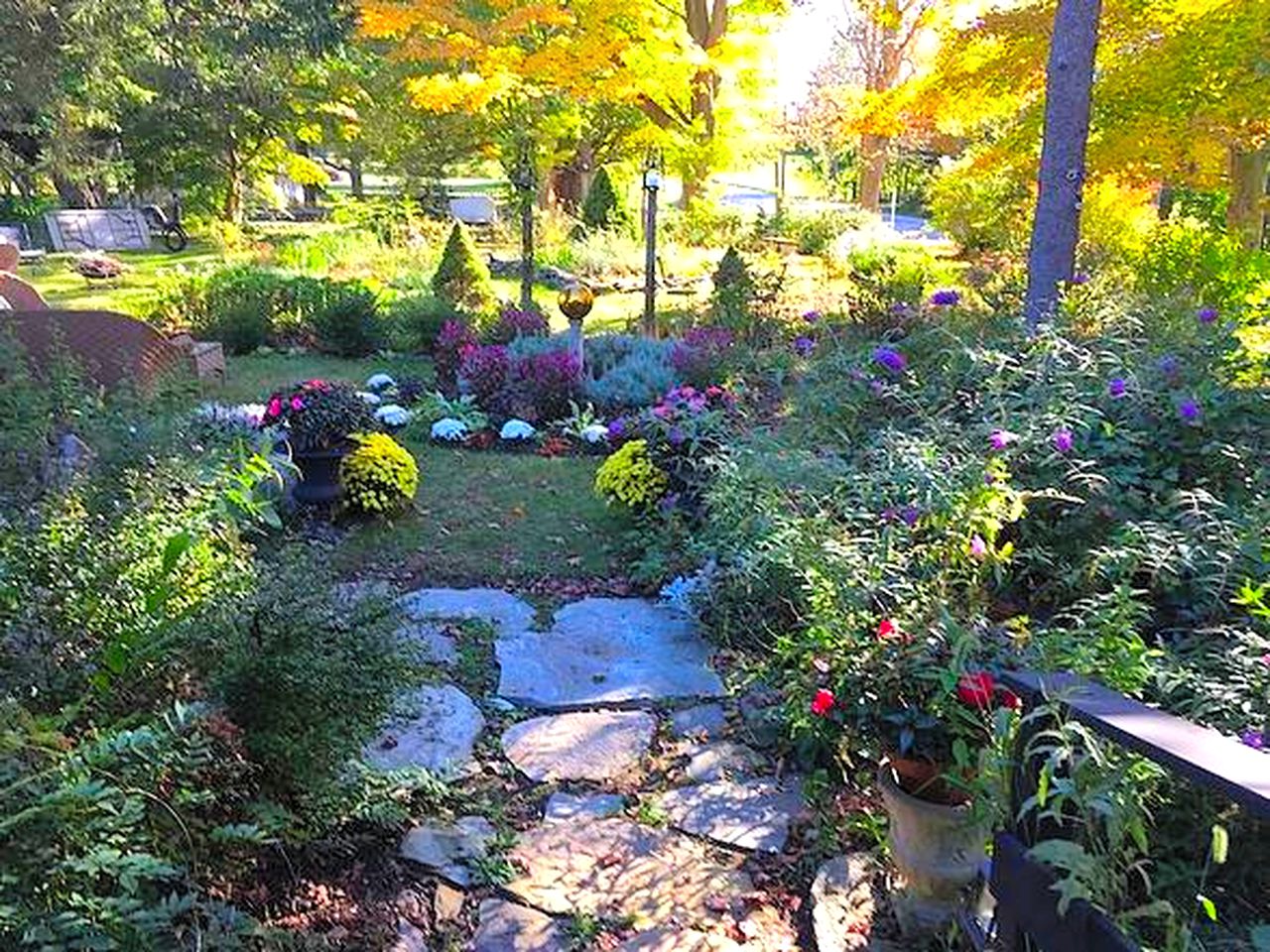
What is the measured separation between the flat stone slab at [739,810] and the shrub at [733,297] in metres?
5.54

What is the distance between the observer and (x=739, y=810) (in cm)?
254

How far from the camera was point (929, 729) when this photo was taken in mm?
1955

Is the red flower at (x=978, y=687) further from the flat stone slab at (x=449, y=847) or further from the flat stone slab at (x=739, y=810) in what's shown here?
the flat stone slab at (x=449, y=847)

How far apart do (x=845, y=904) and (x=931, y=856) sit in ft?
0.91

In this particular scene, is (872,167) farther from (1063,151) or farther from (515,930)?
(515,930)

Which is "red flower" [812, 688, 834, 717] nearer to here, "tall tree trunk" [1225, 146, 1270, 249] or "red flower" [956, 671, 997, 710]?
"red flower" [956, 671, 997, 710]

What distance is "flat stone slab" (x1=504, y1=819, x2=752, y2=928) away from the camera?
2170mm

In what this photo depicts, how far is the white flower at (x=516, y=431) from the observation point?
19.8 feet

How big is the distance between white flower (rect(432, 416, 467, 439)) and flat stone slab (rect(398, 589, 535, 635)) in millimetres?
2199

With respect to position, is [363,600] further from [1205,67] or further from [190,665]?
[1205,67]

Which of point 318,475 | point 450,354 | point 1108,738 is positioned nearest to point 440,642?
point 318,475

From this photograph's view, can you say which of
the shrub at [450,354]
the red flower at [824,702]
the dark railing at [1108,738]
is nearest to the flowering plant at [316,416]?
the shrub at [450,354]

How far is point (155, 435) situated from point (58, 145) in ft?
46.6

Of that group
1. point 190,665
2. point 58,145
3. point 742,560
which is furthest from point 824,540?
point 58,145
